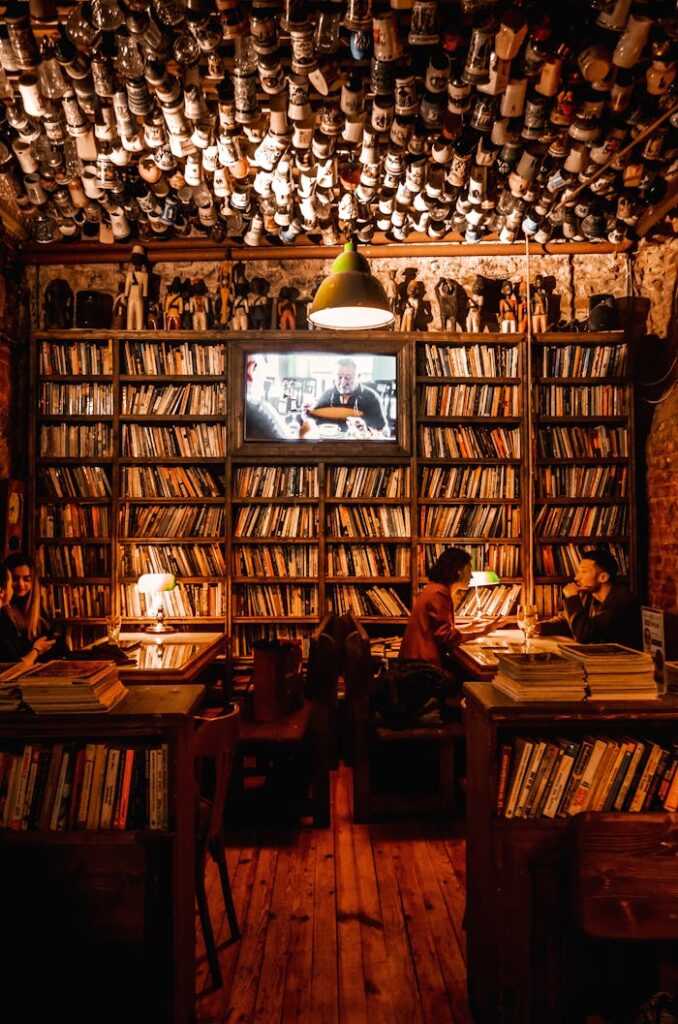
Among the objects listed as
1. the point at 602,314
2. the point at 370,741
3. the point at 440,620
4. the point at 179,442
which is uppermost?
the point at 602,314

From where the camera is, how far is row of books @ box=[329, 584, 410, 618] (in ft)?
16.7

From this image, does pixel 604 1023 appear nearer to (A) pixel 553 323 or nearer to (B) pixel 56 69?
(B) pixel 56 69

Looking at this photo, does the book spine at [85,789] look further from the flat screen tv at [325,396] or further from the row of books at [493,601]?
the row of books at [493,601]

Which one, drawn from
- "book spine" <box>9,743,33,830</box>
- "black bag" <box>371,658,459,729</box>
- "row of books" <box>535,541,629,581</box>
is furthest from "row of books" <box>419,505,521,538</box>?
"book spine" <box>9,743,33,830</box>

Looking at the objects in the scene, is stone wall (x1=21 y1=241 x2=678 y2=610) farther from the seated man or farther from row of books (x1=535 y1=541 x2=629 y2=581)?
the seated man

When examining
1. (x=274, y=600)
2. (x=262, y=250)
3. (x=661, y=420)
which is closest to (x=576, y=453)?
(x=661, y=420)

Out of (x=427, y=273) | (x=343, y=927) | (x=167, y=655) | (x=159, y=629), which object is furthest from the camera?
(x=427, y=273)

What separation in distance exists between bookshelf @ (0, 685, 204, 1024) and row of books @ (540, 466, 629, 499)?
3840mm

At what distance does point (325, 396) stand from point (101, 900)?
12.4 ft

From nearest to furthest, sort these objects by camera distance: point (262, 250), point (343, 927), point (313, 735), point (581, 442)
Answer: point (343, 927), point (313, 735), point (581, 442), point (262, 250)

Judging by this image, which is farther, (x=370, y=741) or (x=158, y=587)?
(x=158, y=587)

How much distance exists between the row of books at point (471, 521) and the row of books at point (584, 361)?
3.49ft

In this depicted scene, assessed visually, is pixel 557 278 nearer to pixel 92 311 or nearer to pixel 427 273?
pixel 427 273

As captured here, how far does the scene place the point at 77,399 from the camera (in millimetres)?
5078
